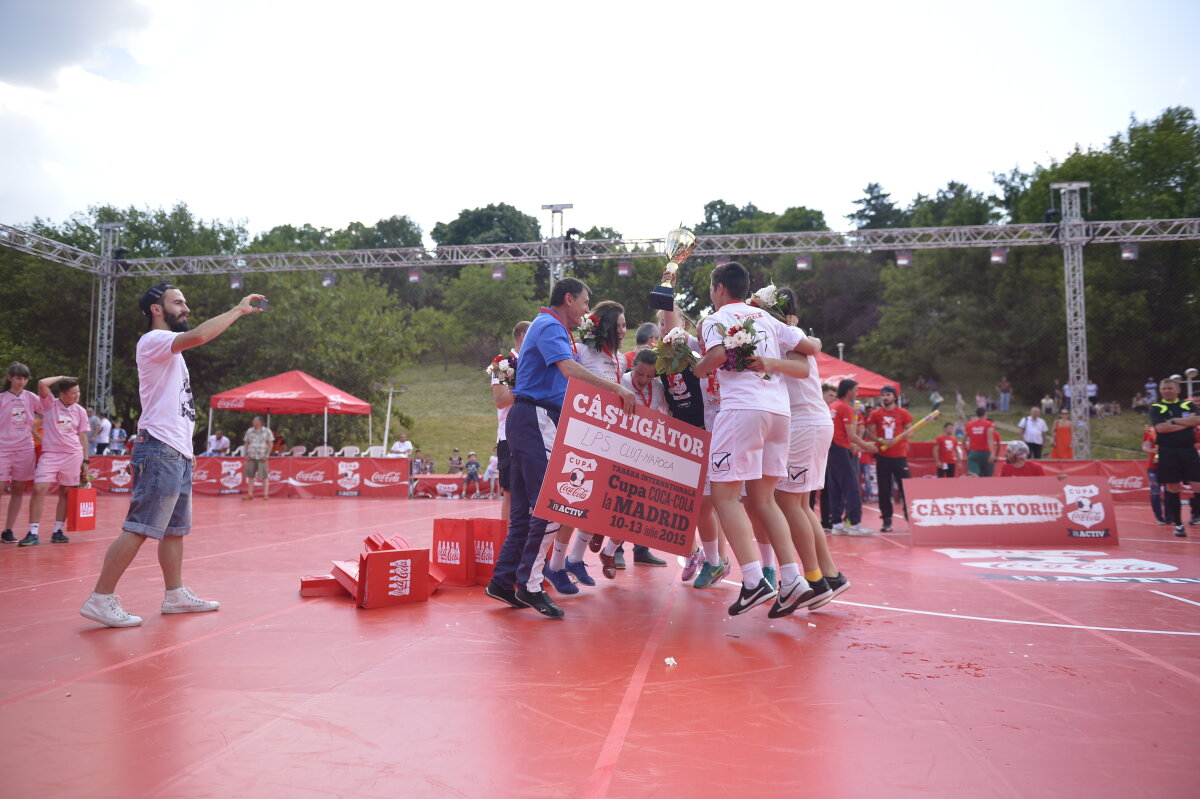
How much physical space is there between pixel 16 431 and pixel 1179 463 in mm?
13870

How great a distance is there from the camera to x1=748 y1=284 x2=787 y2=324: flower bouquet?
16.2 ft

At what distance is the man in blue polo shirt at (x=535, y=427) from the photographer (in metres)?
4.79

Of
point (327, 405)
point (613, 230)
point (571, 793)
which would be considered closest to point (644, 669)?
point (571, 793)

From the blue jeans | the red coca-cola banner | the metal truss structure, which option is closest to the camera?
the red coca-cola banner

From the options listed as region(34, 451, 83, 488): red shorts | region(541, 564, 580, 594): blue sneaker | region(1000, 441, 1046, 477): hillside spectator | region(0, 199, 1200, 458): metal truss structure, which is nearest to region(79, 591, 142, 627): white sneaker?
region(541, 564, 580, 594): blue sneaker

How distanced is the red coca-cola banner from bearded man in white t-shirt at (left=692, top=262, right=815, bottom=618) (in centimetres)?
505

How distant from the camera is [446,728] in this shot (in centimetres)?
279

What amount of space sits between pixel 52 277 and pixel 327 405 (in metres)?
19.1

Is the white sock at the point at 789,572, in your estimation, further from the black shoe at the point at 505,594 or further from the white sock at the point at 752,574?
the black shoe at the point at 505,594

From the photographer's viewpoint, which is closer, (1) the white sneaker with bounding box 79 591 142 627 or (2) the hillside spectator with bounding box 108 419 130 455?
(1) the white sneaker with bounding box 79 591 142 627

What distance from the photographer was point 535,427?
16.0 ft

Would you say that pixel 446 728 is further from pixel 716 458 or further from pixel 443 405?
pixel 443 405

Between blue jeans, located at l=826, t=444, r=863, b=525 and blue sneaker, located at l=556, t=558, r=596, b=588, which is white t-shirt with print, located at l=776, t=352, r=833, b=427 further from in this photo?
blue jeans, located at l=826, t=444, r=863, b=525

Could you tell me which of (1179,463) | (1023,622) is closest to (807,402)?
(1023,622)
